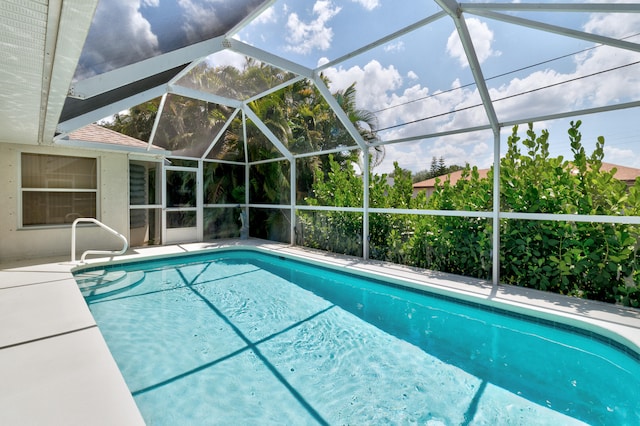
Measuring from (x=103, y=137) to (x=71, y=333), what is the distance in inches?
268

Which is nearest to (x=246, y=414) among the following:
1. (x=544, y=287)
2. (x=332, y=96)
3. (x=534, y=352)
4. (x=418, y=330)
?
(x=418, y=330)

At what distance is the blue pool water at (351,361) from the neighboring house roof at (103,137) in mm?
4168

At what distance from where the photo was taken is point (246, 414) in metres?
2.58

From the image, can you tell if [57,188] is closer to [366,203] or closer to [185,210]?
[185,210]

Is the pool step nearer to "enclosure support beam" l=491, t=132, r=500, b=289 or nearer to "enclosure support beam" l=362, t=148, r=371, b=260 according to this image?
"enclosure support beam" l=362, t=148, r=371, b=260

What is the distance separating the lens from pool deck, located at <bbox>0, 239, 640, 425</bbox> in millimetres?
2031

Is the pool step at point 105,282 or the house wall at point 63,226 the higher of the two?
the house wall at point 63,226

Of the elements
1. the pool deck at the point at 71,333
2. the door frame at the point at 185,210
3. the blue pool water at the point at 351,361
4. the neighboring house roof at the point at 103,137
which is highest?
the neighboring house roof at the point at 103,137

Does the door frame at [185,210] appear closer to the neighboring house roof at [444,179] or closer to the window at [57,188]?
the window at [57,188]

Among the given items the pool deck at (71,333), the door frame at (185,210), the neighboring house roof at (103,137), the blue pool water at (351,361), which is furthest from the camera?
the door frame at (185,210)

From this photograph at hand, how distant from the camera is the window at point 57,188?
739 centimetres

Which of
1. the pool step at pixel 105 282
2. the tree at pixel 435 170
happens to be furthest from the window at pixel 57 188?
the tree at pixel 435 170

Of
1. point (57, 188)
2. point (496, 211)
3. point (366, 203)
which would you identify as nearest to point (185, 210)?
point (57, 188)

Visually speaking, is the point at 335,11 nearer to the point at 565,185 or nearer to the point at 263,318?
the point at 565,185
